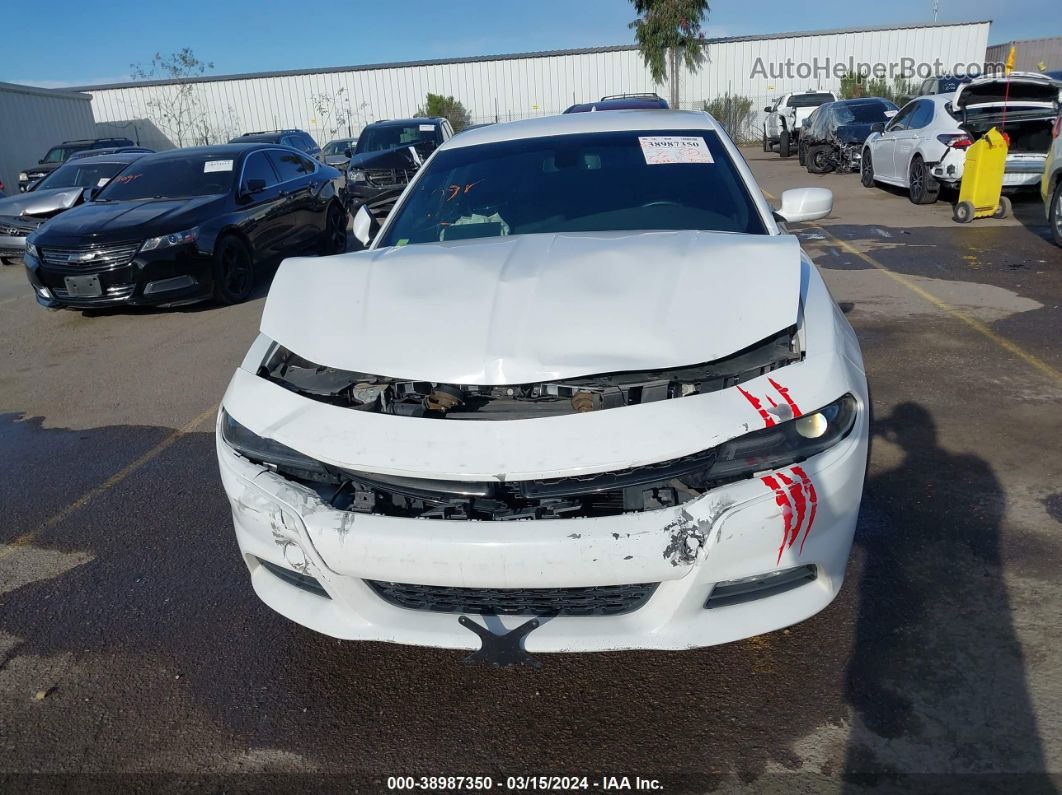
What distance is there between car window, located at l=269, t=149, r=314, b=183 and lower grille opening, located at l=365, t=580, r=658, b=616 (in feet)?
27.6

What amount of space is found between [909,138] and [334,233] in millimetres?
8633

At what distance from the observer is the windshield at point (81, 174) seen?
482 inches

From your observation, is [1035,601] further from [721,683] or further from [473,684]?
[473,684]

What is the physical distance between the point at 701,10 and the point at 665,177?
137 feet

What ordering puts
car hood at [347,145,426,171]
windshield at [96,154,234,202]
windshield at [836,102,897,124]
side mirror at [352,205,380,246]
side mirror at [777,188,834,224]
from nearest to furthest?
1. side mirror at [777,188,834,224]
2. side mirror at [352,205,380,246]
3. windshield at [96,154,234,202]
4. car hood at [347,145,426,171]
5. windshield at [836,102,897,124]

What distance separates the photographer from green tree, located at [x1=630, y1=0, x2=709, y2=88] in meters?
39.5

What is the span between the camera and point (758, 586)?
2.23 m

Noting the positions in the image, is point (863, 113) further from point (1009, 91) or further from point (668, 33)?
point (668, 33)

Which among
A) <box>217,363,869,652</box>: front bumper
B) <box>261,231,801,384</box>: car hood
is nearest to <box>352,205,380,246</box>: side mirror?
<box>261,231,801,384</box>: car hood

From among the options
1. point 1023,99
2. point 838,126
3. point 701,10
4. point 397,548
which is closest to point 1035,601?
point 397,548

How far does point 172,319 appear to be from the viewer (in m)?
8.20

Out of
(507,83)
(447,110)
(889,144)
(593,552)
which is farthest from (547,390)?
(507,83)

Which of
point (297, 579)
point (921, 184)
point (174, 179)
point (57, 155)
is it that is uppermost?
point (174, 179)

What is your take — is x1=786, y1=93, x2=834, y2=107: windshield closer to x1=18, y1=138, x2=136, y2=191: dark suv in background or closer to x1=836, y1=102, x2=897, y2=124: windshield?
x1=836, y1=102, x2=897, y2=124: windshield
